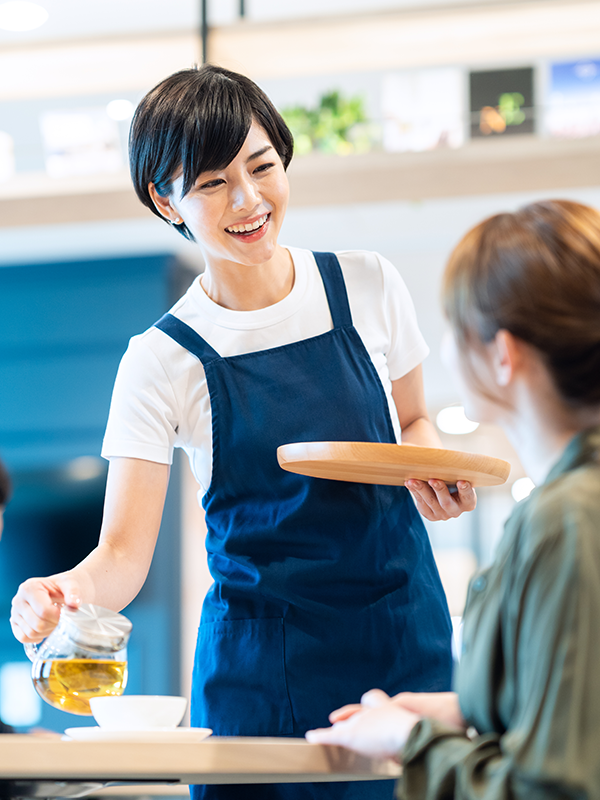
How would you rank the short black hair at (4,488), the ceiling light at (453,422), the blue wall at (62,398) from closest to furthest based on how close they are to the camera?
the short black hair at (4,488) → the blue wall at (62,398) → the ceiling light at (453,422)

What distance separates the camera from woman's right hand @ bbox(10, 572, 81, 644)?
1203mm

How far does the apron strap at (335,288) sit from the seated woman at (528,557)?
56cm

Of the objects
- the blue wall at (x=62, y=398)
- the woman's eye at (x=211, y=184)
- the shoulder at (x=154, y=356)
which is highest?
the woman's eye at (x=211, y=184)

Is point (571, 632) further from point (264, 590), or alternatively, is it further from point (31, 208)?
point (31, 208)

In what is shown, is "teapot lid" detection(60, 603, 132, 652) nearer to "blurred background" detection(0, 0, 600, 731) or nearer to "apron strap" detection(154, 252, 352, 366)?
"apron strap" detection(154, 252, 352, 366)

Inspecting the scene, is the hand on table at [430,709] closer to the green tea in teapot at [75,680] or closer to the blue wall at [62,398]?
the green tea in teapot at [75,680]

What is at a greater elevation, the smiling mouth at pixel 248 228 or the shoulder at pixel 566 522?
the smiling mouth at pixel 248 228

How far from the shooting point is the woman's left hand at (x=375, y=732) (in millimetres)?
864

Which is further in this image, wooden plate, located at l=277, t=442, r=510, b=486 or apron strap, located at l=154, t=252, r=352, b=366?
A: apron strap, located at l=154, t=252, r=352, b=366

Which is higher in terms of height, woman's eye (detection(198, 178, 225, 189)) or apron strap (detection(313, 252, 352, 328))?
woman's eye (detection(198, 178, 225, 189))

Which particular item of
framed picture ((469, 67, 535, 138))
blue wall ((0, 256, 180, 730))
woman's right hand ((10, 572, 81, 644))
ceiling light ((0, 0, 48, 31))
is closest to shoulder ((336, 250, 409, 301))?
woman's right hand ((10, 572, 81, 644))

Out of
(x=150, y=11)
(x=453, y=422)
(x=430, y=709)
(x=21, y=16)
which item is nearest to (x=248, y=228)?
(x=430, y=709)

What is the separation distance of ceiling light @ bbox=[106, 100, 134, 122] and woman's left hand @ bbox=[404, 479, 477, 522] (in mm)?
3017

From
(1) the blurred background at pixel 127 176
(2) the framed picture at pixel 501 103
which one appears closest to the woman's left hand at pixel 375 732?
(1) the blurred background at pixel 127 176
